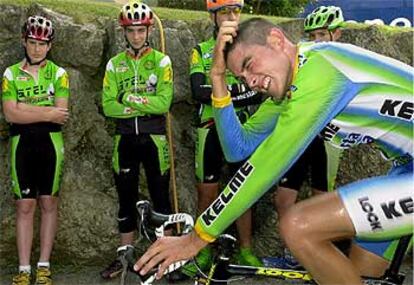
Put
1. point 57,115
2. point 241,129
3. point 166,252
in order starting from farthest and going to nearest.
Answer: point 57,115 → point 241,129 → point 166,252

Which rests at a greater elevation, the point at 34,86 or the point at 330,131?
the point at 330,131

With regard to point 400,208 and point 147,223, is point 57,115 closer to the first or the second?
point 147,223

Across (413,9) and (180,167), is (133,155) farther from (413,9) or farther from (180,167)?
(413,9)

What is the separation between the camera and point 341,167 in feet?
22.2

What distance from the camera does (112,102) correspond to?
18.9 ft

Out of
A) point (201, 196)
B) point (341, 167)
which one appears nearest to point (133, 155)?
point (201, 196)

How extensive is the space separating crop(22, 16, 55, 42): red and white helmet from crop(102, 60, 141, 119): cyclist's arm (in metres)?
0.64

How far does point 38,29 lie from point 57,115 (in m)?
0.83

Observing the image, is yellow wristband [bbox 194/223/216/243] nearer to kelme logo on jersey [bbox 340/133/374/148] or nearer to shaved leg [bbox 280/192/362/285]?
shaved leg [bbox 280/192/362/285]

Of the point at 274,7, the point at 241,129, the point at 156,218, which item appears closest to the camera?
the point at 156,218

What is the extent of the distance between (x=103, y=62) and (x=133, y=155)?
1363 mm

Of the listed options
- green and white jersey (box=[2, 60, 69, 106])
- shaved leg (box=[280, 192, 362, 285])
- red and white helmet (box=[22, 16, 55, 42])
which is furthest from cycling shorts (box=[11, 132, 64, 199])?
shaved leg (box=[280, 192, 362, 285])

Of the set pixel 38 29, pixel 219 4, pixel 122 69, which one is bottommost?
pixel 122 69

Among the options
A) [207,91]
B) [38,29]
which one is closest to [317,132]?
[207,91]
